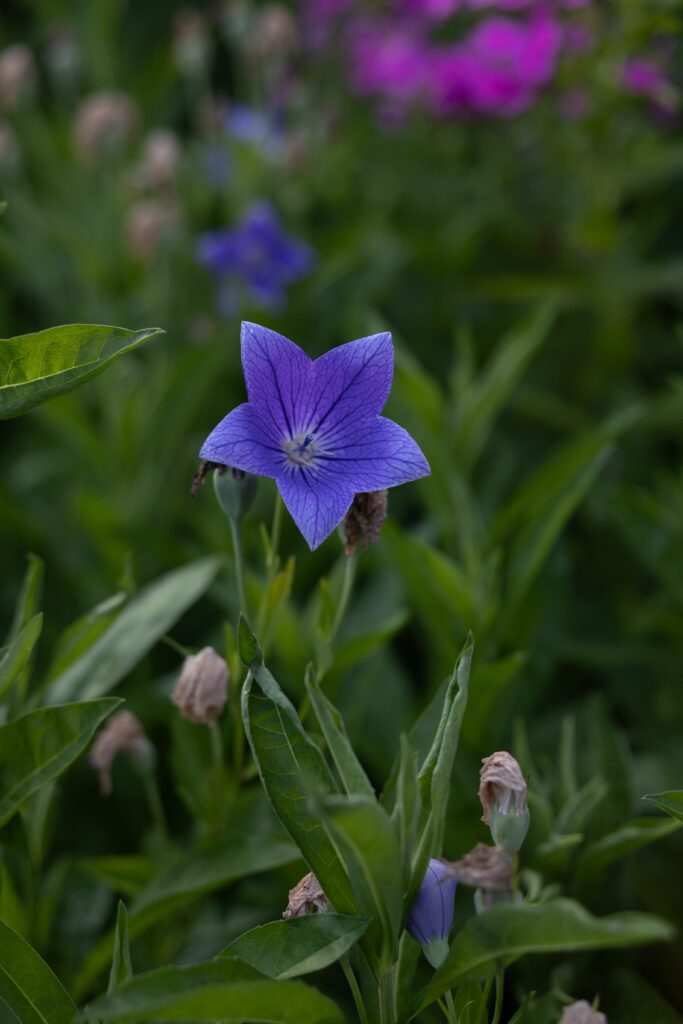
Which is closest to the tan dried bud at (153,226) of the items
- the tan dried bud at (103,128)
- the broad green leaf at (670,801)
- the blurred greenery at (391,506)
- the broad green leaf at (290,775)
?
the blurred greenery at (391,506)

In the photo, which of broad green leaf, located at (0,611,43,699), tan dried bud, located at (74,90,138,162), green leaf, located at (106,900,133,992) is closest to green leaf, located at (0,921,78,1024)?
green leaf, located at (106,900,133,992)

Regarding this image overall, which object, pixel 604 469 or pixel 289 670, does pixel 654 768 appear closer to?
pixel 289 670

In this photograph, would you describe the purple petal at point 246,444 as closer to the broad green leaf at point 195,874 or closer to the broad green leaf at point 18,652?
the broad green leaf at point 18,652

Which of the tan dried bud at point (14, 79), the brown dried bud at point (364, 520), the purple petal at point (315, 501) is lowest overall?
the brown dried bud at point (364, 520)

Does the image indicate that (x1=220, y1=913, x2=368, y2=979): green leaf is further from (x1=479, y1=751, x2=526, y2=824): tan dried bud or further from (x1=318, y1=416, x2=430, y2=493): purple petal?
(x1=318, y1=416, x2=430, y2=493): purple petal

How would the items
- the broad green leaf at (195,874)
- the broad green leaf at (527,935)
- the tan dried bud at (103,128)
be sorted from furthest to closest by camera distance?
the tan dried bud at (103,128) → the broad green leaf at (195,874) → the broad green leaf at (527,935)

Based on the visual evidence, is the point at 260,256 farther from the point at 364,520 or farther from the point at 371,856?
the point at 371,856
